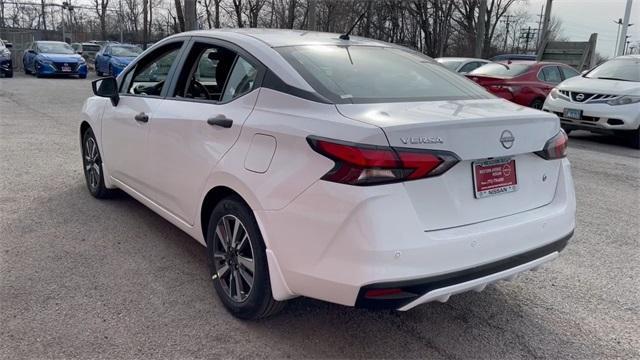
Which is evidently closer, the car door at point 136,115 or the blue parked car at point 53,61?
the car door at point 136,115

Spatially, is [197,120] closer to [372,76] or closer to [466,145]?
[372,76]

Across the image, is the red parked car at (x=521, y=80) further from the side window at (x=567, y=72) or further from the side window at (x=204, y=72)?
the side window at (x=204, y=72)

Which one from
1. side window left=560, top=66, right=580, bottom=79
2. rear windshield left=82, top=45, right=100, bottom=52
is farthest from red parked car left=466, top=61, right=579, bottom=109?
rear windshield left=82, top=45, right=100, bottom=52

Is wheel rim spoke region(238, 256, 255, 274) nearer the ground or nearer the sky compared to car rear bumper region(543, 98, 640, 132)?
nearer the ground

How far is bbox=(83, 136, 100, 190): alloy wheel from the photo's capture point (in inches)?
199

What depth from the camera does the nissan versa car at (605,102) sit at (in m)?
9.22

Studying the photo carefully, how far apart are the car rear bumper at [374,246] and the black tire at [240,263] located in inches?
5.4

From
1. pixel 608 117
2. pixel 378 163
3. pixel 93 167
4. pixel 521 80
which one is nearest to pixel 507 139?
pixel 378 163

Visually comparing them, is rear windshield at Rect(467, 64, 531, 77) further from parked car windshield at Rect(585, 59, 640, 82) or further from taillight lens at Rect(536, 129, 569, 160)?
taillight lens at Rect(536, 129, 569, 160)

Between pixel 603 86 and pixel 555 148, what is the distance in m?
7.92

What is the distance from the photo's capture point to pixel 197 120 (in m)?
3.26

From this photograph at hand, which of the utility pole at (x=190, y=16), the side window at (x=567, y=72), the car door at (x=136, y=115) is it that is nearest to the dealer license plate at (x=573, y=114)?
the side window at (x=567, y=72)

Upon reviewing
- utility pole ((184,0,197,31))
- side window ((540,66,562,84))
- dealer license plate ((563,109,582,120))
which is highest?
utility pole ((184,0,197,31))

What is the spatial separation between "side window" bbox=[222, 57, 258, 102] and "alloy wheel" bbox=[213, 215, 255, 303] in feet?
2.40
